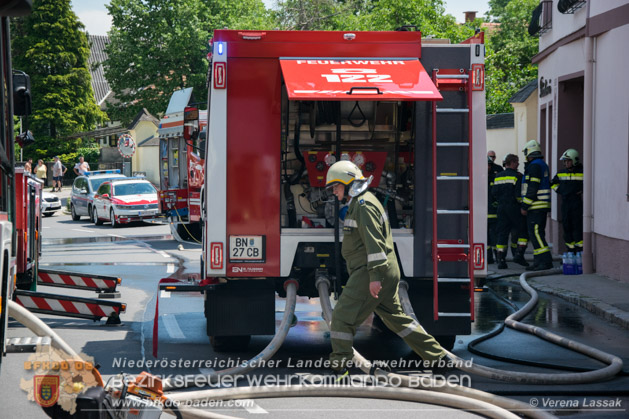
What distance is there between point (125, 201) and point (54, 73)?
34215 millimetres

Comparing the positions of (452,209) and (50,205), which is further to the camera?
(50,205)

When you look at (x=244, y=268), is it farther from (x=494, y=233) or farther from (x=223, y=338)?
(x=494, y=233)

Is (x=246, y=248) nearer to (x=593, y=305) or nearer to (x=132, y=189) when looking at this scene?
(x=593, y=305)

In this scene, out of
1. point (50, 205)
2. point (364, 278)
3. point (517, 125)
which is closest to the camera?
point (364, 278)

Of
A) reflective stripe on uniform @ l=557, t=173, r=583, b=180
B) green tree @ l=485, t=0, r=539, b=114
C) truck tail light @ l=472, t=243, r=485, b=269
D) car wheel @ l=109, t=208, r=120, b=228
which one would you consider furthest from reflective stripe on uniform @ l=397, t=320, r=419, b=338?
green tree @ l=485, t=0, r=539, b=114

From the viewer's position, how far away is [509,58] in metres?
48.6

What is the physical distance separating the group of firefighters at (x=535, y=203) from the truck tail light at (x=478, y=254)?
277 inches

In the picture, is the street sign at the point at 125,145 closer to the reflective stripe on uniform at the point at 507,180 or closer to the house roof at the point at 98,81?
the reflective stripe on uniform at the point at 507,180

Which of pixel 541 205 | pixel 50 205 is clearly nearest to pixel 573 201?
pixel 541 205

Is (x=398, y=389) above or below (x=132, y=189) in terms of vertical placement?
below

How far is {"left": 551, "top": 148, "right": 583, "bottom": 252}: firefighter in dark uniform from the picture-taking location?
15531mm

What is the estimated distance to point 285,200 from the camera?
9516mm


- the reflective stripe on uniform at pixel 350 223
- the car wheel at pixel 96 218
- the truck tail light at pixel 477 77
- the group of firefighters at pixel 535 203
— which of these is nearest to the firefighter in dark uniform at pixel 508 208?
the group of firefighters at pixel 535 203

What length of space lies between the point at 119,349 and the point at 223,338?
1118mm
